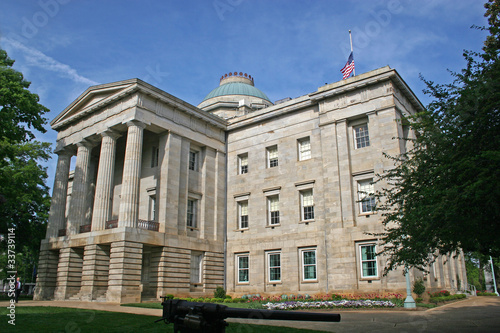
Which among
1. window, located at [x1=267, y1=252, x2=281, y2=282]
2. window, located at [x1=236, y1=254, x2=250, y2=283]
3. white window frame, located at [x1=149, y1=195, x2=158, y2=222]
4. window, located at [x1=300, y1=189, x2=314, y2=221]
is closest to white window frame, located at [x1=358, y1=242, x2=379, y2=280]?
window, located at [x1=300, y1=189, x2=314, y2=221]

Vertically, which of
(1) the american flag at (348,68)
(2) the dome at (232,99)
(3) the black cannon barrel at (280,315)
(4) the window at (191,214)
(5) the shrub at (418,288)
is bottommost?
(5) the shrub at (418,288)

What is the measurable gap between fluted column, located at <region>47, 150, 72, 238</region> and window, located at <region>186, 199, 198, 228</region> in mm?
11629

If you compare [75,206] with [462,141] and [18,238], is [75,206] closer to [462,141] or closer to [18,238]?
[18,238]

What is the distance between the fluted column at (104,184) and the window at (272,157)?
42.6 feet

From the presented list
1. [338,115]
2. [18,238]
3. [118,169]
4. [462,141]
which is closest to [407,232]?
[462,141]

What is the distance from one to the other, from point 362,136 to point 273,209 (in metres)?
9.52

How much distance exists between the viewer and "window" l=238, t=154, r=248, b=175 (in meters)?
37.2

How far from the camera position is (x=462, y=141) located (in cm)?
1148

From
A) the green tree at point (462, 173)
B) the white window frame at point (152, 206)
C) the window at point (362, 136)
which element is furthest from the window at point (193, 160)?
the green tree at point (462, 173)

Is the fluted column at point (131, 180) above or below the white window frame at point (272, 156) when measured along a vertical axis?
below

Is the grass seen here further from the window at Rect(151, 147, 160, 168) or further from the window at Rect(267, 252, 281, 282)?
the window at Rect(151, 147, 160, 168)

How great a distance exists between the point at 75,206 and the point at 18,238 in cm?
1019

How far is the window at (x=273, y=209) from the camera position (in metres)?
33.8

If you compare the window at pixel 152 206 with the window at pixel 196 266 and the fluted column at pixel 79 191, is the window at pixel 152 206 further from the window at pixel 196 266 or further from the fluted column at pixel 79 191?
the fluted column at pixel 79 191
